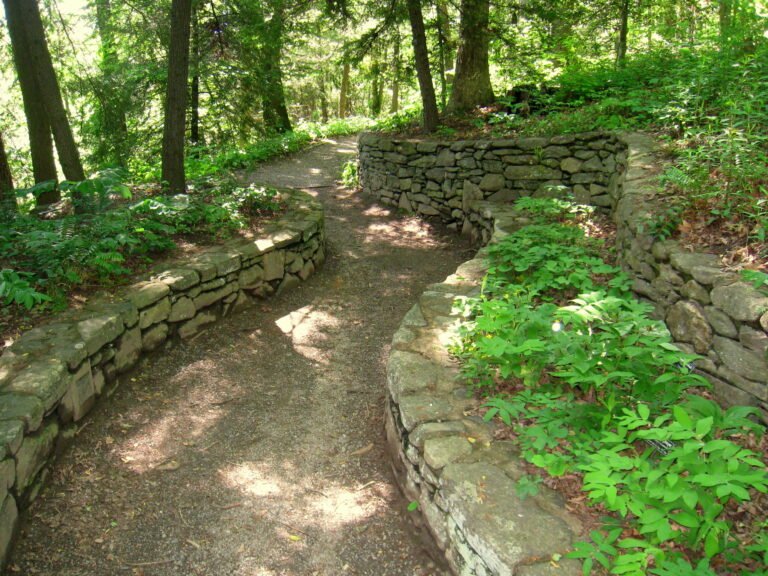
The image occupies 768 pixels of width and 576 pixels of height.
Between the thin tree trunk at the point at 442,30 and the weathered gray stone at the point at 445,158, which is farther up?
the thin tree trunk at the point at 442,30

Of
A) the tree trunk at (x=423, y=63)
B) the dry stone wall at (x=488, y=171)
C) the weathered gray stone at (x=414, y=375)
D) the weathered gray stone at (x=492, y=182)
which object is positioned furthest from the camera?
the tree trunk at (x=423, y=63)

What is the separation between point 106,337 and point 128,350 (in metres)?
0.33

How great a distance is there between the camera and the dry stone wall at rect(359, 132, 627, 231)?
6.61 metres

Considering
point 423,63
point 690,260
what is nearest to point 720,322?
point 690,260

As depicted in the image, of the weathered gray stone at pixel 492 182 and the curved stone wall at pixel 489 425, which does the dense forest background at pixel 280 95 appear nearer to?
the curved stone wall at pixel 489 425

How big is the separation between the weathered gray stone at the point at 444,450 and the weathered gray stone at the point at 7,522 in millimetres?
2059

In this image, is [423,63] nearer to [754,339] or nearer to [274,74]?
[274,74]

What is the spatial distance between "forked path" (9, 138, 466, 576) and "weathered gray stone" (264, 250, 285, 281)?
1.26 feet

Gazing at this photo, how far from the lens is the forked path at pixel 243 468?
274 cm

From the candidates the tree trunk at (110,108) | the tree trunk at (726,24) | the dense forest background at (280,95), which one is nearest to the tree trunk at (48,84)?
the dense forest background at (280,95)

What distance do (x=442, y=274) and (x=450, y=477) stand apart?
14.3ft

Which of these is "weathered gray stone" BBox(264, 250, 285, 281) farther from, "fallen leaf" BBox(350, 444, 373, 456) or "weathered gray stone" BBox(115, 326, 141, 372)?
"fallen leaf" BBox(350, 444, 373, 456)

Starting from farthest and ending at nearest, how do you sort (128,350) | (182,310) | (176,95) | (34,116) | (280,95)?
(280,95) < (34,116) < (176,95) < (182,310) < (128,350)

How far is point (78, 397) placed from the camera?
3.49 m
